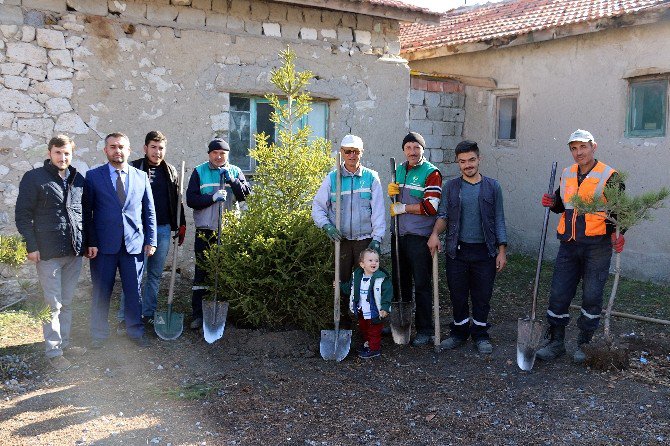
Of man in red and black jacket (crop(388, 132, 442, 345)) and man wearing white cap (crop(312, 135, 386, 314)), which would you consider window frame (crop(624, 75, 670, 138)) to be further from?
man wearing white cap (crop(312, 135, 386, 314))

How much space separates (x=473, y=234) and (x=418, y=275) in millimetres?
647

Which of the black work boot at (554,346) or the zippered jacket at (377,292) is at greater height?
the zippered jacket at (377,292)

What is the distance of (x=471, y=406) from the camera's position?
4.75 m

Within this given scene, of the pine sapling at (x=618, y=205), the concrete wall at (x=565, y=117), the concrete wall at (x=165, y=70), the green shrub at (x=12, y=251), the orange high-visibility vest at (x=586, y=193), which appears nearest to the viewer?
the green shrub at (x=12, y=251)

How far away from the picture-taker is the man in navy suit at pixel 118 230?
225 inches

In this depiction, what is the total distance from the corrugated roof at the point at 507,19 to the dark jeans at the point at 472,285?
4.68m

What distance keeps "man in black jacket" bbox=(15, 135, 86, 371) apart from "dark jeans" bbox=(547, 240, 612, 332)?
4.04m

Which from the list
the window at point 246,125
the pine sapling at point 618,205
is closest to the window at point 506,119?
the window at point 246,125

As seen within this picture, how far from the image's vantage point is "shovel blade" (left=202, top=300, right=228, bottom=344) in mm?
5970

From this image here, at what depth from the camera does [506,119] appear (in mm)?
10859

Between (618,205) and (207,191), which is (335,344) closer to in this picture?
(207,191)

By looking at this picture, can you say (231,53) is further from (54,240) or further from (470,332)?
(470,332)

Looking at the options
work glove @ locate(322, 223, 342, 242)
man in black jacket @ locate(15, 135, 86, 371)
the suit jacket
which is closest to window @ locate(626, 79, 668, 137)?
work glove @ locate(322, 223, 342, 242)

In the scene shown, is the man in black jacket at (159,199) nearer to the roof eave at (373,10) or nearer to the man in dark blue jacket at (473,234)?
the man in dark blue jacket at (473,234)
